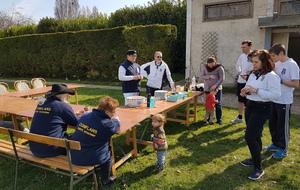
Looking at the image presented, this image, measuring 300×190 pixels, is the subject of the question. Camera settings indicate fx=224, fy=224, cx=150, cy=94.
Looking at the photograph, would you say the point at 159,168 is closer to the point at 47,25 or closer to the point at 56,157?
the point at 56,157

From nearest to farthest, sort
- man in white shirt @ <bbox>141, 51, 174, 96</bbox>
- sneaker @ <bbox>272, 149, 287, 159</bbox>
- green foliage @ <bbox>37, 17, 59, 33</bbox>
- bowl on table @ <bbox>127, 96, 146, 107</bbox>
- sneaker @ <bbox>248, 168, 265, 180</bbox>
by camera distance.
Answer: sneaker @ <bbox>248, 168, 265, 180</bbox> < sneaker @ <bbox>272, 149, 287, 159</bbox> < bowl on table @ <bbox>127, 96, 146, 107</bbox> < man in white shirt @ <bbox>141, 51, 174, 96</bbox> < green foliage @ <bbox>37, 17, 59, 33</bbox>

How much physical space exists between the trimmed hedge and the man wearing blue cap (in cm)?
614

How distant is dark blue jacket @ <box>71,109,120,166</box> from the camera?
2.63m

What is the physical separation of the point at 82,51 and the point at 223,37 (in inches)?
311

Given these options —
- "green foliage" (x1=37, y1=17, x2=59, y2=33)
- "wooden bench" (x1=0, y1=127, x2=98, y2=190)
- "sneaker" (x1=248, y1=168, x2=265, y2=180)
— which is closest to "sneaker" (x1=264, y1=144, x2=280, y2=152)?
"sneaker" (x1=248, y1=168, x2=265, y2=180)

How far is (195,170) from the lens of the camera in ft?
11.0

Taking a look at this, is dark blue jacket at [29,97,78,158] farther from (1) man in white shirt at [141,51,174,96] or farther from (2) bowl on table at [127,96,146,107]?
(1) man in white shirt at [141,51,174,96]

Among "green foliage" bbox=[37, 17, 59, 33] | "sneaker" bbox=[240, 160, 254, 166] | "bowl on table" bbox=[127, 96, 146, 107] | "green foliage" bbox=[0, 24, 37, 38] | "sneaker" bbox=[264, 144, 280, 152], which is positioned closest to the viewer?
"sneaker" bbox=[240, 160, 254, 166]

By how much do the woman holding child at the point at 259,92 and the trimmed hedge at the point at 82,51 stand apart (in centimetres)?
810

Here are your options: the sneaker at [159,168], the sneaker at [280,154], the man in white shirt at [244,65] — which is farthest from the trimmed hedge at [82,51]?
the sneaker at [159,168]

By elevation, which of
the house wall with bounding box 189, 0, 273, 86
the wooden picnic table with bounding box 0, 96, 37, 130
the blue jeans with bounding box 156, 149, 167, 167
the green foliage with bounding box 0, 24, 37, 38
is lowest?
the blue jeans with bounding box 156, 149, 167, 167

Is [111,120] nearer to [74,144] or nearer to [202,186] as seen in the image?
[74,144]

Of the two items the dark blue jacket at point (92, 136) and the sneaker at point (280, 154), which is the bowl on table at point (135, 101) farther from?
the sneaker at point (280, 154)

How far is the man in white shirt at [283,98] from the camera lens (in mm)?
3332
